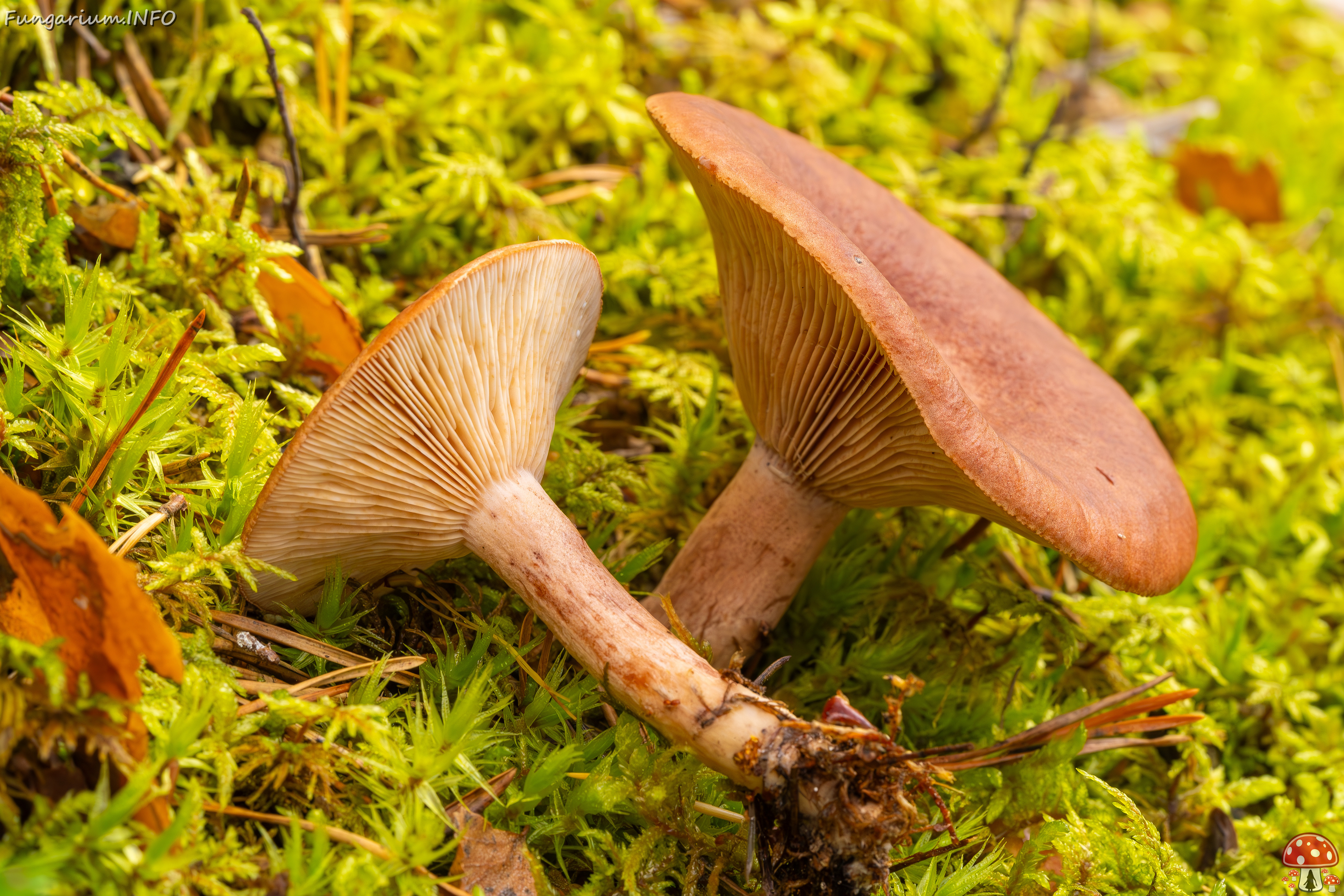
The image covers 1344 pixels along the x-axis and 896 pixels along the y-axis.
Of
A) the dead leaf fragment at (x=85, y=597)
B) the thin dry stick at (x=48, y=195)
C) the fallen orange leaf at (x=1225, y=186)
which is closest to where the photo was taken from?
the dead leaf fragment at (x=85, y=597)

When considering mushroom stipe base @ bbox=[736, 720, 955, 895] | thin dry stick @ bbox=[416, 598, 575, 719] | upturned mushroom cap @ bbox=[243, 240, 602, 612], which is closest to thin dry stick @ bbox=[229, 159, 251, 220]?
upturned mushroom cap @ bbox=[243, 240, 602, 612]

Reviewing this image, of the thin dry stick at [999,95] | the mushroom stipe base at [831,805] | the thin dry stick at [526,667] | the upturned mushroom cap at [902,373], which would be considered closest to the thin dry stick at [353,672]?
the thin dry stick at [526,667]

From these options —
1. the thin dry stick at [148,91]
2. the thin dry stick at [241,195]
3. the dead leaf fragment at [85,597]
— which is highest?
the thin dry stick at [148,91]

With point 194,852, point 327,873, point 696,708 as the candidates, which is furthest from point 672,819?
point 194,852

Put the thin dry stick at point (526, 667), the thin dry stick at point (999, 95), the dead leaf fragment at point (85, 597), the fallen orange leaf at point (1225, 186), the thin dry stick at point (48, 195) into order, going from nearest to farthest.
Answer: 1. the dead leaf fragment at point (85, 597)
2. the thin dry stick at point (526, 667)
3. the thin dry stick at point (48, 195)
4. the thin dry stick at point (999, 95)
5. the fallen orange leaf at point (1225, 186)

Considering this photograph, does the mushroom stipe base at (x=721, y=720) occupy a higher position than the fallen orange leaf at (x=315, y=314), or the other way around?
the fallen orange leaf at (x=315, y=314)

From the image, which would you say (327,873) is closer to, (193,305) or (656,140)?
(193,305)

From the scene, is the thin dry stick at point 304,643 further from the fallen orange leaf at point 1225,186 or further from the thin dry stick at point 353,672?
the fallen orange leaf at point 1225,186

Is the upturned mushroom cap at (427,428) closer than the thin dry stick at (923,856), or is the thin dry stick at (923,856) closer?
the upturned mushroom cap at (427,428)
